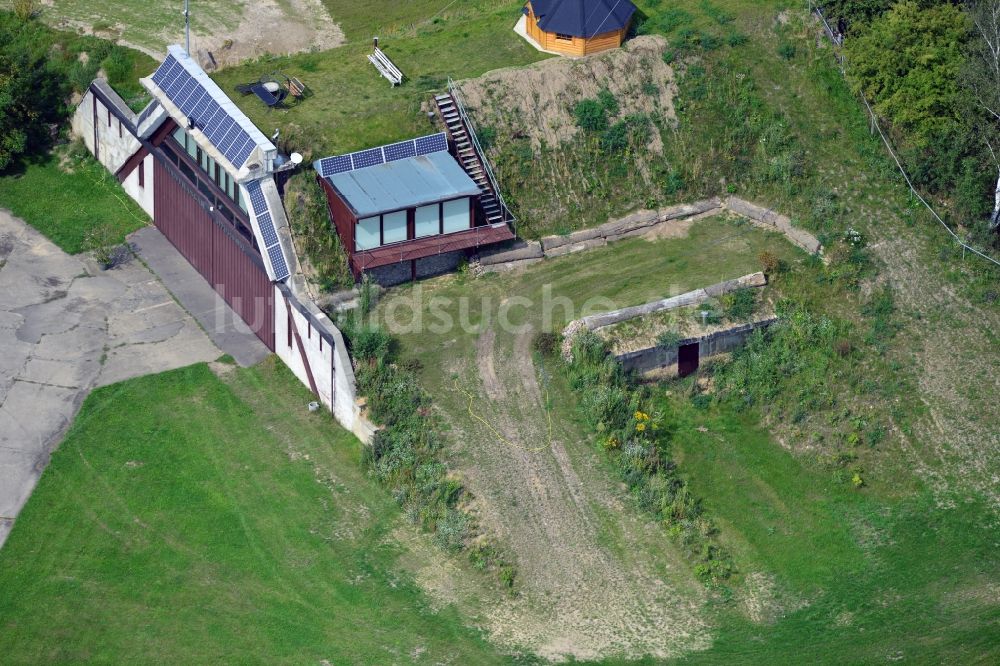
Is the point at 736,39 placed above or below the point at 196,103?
above

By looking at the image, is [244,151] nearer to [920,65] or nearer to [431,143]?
[431,143]

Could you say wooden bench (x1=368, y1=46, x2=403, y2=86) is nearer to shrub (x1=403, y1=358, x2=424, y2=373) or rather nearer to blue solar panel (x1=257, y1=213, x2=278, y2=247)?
blue solar panel (x1=257, y1=213, x2=278, y2=247)

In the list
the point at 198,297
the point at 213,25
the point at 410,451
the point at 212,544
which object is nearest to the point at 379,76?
the point at 198,297

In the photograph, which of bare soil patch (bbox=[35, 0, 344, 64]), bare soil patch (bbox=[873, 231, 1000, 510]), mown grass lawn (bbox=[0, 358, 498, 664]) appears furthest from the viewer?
bare soil patch (bbox=[35, 0, 344, 64])

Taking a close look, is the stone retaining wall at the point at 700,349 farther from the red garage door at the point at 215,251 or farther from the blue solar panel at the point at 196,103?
the blue solar panel at the point at 196,103

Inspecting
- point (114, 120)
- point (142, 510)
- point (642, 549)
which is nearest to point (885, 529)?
point (642, 549)

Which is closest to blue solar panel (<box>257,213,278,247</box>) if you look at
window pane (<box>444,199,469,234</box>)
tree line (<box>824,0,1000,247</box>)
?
window pane (<box>444,199,469,234</box>)

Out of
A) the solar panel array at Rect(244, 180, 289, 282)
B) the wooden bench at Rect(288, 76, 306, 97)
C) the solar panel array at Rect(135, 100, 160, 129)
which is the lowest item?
the solar panel array at Rect(244, 180, 289, 282)
